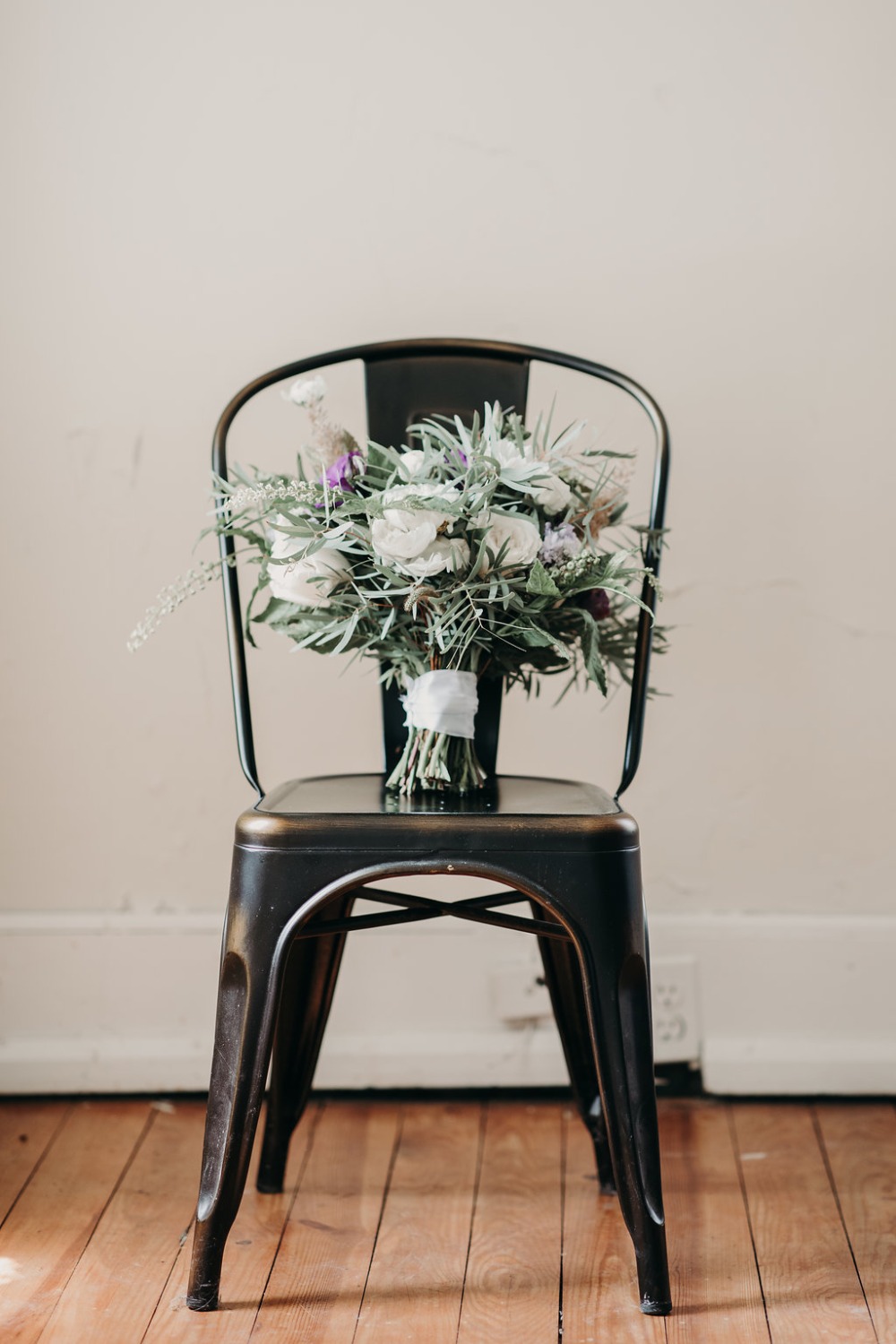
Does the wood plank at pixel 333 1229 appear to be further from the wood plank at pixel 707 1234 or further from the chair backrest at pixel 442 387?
the chair backrest at pixel 442 387

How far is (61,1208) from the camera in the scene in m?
1.25

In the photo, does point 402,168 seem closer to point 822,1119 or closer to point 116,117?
point 116,117

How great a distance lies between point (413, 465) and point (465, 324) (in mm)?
531

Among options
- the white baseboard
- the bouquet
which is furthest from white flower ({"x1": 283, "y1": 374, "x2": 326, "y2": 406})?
the white baseboard

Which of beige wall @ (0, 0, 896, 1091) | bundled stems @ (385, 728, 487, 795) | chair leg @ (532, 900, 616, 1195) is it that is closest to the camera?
bundled stems @ (385, 728, 487, 795)

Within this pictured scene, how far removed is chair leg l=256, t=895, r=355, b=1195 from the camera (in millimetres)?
1233

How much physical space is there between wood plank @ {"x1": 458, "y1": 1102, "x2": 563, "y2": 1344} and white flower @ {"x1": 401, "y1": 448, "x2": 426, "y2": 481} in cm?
75

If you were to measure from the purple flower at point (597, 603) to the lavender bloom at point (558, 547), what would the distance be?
73 mm

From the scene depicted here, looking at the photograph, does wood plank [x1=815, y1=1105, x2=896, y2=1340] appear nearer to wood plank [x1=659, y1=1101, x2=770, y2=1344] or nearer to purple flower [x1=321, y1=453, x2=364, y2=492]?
wood plank [x1=659, y1=1101, x2=770, y2=1344]

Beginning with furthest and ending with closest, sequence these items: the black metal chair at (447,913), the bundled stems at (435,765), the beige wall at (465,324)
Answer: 1. the beige wall at (465,324)
2. the bundled stems at (435,765)
3. the black metal chair at (447,913)

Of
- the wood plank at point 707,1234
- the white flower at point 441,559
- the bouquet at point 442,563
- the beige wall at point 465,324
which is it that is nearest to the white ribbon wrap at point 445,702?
the bouquet at point 442,563

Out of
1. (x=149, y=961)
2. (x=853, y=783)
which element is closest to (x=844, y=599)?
(x=853, y=783)

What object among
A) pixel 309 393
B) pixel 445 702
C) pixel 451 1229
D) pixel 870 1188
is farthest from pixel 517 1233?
pixel 309 393

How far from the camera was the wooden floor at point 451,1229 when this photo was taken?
40.9 inches
